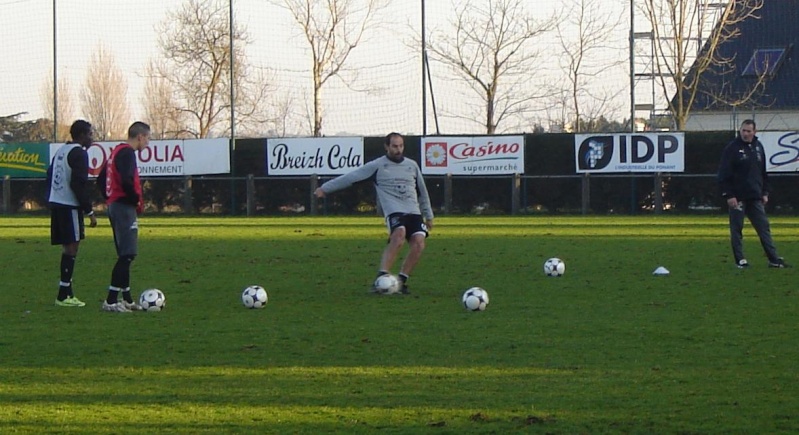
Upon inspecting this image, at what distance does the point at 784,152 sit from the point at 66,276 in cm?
2774

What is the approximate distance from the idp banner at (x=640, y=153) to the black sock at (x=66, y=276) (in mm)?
26643

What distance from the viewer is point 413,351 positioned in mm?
8820

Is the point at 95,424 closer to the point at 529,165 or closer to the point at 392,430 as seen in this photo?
the point at 392,430

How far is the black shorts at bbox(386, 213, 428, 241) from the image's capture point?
1314cm

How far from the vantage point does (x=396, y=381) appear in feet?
24.9

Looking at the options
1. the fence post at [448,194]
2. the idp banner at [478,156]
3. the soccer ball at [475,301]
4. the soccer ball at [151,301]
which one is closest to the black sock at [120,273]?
the soccer ball at [151,301]

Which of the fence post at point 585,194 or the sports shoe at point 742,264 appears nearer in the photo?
the sports shoe at point 742,264

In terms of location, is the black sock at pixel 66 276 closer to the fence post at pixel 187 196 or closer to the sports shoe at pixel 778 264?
the sports shoe at pixel 778 264

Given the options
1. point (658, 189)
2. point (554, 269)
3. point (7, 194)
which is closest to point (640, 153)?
point (658, 189)

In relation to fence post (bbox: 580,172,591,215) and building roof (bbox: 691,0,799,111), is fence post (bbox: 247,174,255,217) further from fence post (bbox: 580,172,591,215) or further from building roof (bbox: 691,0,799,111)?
building roof (bbox: 691,0,799,111)

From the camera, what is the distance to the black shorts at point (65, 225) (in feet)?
38.9

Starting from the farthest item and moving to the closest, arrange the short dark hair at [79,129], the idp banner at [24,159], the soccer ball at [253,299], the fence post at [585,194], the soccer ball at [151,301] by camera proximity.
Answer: the idp banner at [24,159]
the fence post at [585,194]
the soccer ball at [253,299]
the soccer ball at [151,301]
the short dark hair at [79,129]

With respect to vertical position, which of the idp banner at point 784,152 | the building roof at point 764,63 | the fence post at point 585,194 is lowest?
the fence post at point 585,194

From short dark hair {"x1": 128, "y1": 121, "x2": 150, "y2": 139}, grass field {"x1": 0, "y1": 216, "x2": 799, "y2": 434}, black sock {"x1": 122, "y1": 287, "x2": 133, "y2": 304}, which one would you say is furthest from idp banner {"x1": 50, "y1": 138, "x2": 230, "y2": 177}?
short dark hair {"x1": 128, "y1": 121, "x2": 150, "y2": 139}
